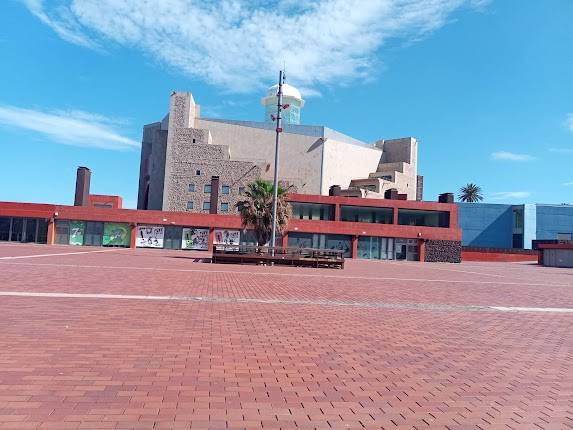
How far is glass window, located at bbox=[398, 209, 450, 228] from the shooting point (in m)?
56.0

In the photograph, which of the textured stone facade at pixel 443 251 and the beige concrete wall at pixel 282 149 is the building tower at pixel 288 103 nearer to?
the beige concrete wall at pixel 282 149

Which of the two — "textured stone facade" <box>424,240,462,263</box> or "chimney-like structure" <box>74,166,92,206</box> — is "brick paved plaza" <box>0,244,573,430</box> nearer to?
"textured stone facade" <box>424,240,462,263</box>

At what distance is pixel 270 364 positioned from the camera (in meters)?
5.59

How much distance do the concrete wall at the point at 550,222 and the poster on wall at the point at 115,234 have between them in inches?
2502

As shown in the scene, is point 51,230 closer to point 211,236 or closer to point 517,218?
point 211,236

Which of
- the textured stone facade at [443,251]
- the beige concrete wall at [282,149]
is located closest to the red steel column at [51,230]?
the beige concrete wall at [282,149]

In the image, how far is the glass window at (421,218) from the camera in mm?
55969

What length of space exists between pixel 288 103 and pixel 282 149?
16756 mm

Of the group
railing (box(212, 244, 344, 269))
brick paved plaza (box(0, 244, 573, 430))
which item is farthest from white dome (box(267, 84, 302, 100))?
brick paved plaza (box(0, 244, 573, 430))

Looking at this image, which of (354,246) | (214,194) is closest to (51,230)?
(214,194)

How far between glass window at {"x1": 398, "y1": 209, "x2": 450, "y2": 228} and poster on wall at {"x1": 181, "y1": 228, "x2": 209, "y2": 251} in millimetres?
23385

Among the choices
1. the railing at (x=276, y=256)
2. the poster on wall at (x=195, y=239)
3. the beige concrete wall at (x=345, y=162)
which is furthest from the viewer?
the beige concrete wall at (x=345, y=162)

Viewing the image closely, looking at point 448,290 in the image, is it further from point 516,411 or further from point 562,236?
point 562,236

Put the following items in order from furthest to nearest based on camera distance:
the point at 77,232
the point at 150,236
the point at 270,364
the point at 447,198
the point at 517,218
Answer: the point at 517,218 → the point at 447,198 → the point at 150,236 → the point at 77,232 → the point at 270,364
